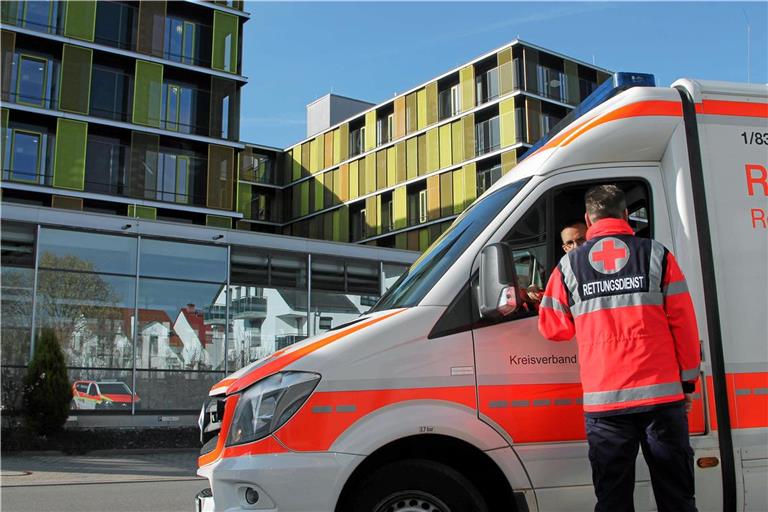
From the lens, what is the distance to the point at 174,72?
3241cm

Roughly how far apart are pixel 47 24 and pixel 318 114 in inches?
1090

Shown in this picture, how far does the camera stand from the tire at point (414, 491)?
368 centimetres

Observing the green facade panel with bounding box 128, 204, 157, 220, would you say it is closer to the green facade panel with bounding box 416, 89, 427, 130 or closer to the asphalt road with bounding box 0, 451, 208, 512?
the asphalt road with bounding box 0, 451, 208, 512

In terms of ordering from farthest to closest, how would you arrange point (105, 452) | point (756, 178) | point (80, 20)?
point (80, 20) < point (105, 452) < point (756, 178)

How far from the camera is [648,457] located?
3.63 metres

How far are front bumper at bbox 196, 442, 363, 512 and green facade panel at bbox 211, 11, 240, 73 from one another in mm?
31672

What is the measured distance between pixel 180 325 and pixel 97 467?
27.1ft

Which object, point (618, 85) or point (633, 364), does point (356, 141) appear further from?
point (633, 364)

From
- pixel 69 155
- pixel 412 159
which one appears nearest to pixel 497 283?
pixel 69 155

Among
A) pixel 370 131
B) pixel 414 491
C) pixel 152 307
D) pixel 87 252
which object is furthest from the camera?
pixel 370 131

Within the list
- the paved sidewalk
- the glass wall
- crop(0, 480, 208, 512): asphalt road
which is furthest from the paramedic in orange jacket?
the glass wall

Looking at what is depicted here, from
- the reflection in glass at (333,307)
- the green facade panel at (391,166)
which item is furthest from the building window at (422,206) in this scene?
the reflection in glass at (333,307)

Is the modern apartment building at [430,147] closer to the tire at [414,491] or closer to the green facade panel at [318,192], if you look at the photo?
the green facade panel at [318,192]

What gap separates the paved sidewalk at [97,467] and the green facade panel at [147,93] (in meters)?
18.8
